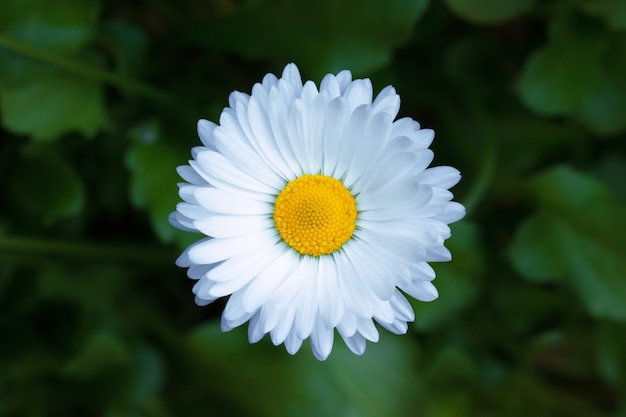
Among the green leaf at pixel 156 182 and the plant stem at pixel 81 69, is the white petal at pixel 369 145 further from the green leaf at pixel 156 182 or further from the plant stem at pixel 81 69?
the plant stem at pixel 81 69

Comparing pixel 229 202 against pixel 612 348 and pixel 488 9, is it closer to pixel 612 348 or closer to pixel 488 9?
pixel 488 9

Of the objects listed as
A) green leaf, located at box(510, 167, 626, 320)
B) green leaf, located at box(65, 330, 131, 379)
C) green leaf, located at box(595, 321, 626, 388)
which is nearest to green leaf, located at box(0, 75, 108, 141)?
green leaf, located at box(65, 330, 131, 379)

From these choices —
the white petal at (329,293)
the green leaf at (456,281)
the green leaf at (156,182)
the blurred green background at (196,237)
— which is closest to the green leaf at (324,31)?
the blurred green background at (196,237)

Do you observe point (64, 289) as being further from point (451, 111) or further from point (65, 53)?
point (451, 111)

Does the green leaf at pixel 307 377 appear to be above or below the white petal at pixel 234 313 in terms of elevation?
below

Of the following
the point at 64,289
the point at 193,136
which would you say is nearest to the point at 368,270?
the point at 193,136

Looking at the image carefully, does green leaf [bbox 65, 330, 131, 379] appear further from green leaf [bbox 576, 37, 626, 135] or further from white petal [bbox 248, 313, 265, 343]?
green leaf [bbox 576, 37, 626, 135]
